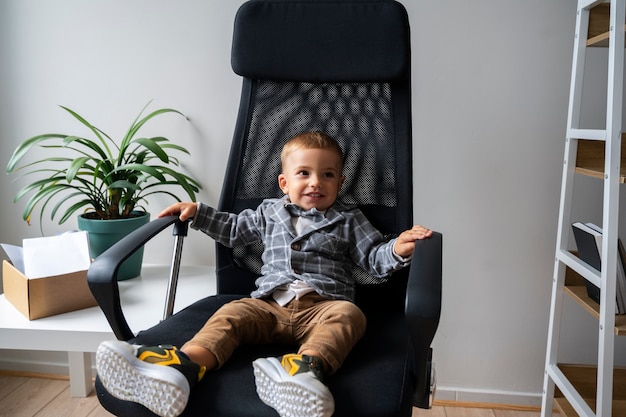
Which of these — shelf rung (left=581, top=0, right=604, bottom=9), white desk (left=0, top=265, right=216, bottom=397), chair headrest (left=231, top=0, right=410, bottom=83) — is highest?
shelf rung (left=581, top=0, right=604, bottom=9)

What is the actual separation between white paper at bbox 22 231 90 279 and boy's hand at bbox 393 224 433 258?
0.75 meters

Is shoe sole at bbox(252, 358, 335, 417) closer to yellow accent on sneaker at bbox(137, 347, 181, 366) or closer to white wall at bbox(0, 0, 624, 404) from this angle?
yellow accent on sneaker at bbox(137, 347, 181, 366)

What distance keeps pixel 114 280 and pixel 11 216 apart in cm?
A: 124

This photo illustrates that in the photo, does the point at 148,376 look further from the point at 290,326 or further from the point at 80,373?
the point at 80,373

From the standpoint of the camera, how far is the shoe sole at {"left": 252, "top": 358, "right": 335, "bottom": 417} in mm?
873

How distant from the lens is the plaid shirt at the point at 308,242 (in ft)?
4.19

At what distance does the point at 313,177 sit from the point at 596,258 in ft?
2.27

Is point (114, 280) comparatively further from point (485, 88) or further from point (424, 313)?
point (485, 88)

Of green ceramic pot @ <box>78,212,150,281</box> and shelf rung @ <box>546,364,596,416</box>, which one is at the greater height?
green ceramic pot @ <box>78,212,150,281</box>

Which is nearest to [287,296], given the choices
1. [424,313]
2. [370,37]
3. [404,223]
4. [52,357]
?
[404,223]

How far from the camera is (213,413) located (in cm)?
90

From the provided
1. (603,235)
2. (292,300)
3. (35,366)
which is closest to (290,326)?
(292,300)

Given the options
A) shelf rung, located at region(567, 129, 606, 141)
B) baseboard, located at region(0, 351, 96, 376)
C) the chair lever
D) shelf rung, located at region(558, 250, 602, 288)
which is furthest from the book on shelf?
baseboard, located at region(0, 351, 96, 376)

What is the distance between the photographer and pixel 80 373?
1892mm
